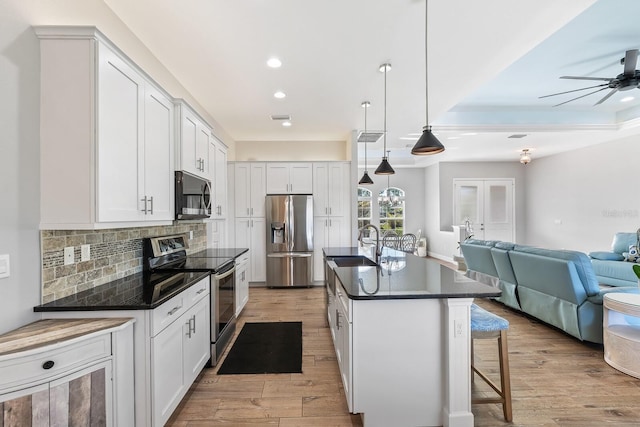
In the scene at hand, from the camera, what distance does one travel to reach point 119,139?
1.79m

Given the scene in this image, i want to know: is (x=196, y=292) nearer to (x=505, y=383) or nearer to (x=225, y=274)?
(x=225, y=274)

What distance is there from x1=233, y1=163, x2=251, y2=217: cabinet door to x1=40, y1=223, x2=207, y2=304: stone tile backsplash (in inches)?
105

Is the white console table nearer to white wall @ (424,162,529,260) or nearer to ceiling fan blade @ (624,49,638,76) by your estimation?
ceiling fan blade @ (624,49,638,76)

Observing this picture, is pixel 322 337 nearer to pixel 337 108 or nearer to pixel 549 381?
pixel 549 381

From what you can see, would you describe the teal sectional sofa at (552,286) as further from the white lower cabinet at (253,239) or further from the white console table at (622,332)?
the white lower cabinet at (253,239)

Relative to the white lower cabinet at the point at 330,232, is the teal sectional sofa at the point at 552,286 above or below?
below

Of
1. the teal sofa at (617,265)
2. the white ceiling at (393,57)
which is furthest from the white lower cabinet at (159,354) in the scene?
A: the teal sofa at (617,265)

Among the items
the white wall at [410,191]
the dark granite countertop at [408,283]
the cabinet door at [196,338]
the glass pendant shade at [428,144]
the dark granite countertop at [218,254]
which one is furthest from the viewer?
the white wall at [410,191]

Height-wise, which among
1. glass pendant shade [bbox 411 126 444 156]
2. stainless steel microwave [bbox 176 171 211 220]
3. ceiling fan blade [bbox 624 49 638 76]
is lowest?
stainless steel microwave [bbox 176 171 211 220]

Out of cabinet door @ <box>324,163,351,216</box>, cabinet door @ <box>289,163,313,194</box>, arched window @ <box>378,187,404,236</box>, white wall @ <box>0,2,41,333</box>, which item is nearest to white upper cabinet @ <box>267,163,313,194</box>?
cabinet door @ <box>289,163,313,194</box>

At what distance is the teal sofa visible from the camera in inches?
170

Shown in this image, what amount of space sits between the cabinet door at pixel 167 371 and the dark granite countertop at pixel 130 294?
213 mm

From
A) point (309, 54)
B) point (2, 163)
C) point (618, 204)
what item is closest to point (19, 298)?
point (2, 163)

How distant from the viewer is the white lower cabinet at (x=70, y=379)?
1.14 metres
